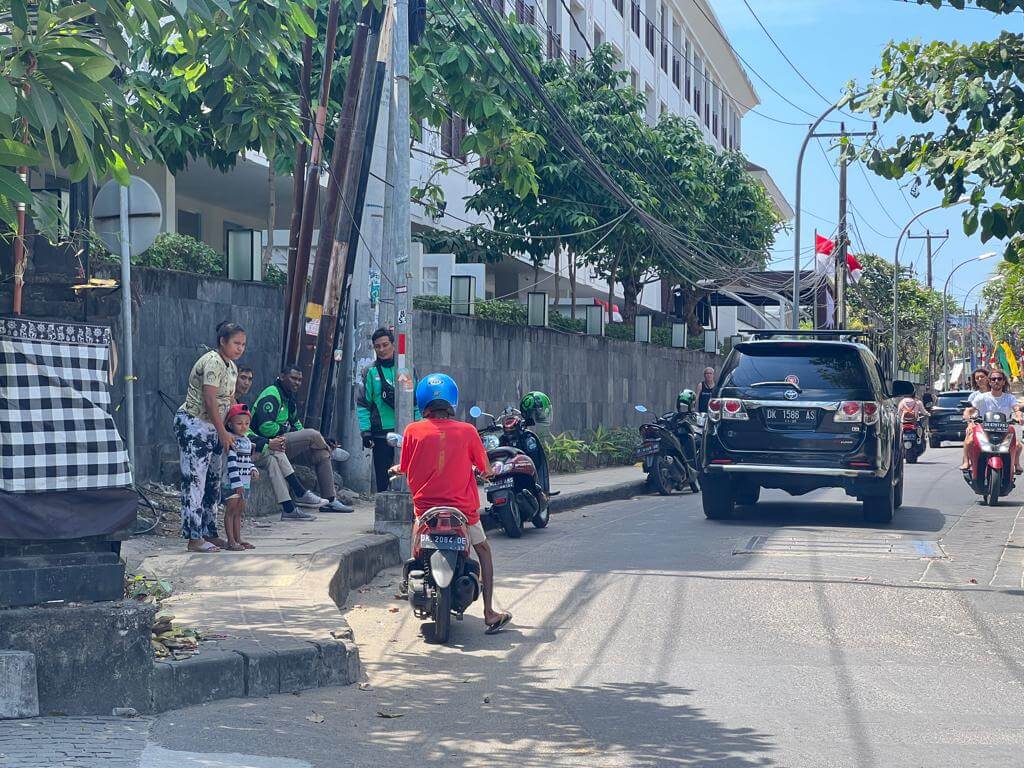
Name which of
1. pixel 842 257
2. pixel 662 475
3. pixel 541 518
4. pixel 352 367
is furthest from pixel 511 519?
pixel 842 257

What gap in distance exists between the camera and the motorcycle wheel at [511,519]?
11.9m

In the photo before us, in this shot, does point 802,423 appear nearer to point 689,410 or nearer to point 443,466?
point 689,410

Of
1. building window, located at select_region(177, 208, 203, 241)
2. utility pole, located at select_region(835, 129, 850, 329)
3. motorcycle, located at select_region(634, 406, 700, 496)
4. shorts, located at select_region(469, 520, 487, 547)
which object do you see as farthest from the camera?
utility pole, located at select_region(835, 129, 850, 329)

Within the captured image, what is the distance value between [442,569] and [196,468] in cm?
283

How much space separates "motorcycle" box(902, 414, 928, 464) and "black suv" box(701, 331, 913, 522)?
12994mm

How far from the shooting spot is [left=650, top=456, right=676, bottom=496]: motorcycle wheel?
17406 mm

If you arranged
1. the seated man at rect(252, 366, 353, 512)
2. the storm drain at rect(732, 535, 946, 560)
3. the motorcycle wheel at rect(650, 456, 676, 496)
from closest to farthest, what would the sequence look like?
the storm drain at rect(732, 535, 946, 560), the seated man at rect(252, 366, 353, 512), the motorcycle wheel at rect(650, 456, 676, 496)

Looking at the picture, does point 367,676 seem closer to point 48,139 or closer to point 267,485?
point 48,139

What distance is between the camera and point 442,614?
24.4 ft

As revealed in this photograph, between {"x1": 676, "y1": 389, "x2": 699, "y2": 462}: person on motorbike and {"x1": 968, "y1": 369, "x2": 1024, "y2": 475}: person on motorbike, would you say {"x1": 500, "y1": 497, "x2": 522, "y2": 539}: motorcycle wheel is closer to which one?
{"x1": 676, "y1": 389, "x2": 699, "y2": 462}: person on motorbike

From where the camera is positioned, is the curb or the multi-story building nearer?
the curb

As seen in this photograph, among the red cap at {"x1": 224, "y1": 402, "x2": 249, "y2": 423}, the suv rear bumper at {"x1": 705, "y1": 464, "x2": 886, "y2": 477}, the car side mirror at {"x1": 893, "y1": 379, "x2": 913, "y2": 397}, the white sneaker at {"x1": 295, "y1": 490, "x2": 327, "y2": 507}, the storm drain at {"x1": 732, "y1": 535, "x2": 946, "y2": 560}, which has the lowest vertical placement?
the storm drain at {"x1": 732, "y1": 535, "x2": 946, "y2": 560}

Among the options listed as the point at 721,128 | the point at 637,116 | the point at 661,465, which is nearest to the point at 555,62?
the point at 637,116

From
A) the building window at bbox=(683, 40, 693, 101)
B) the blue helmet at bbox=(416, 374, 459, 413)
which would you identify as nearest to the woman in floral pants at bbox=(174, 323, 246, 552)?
the blue helmet at bbox=(416, 374, 459, 413)
